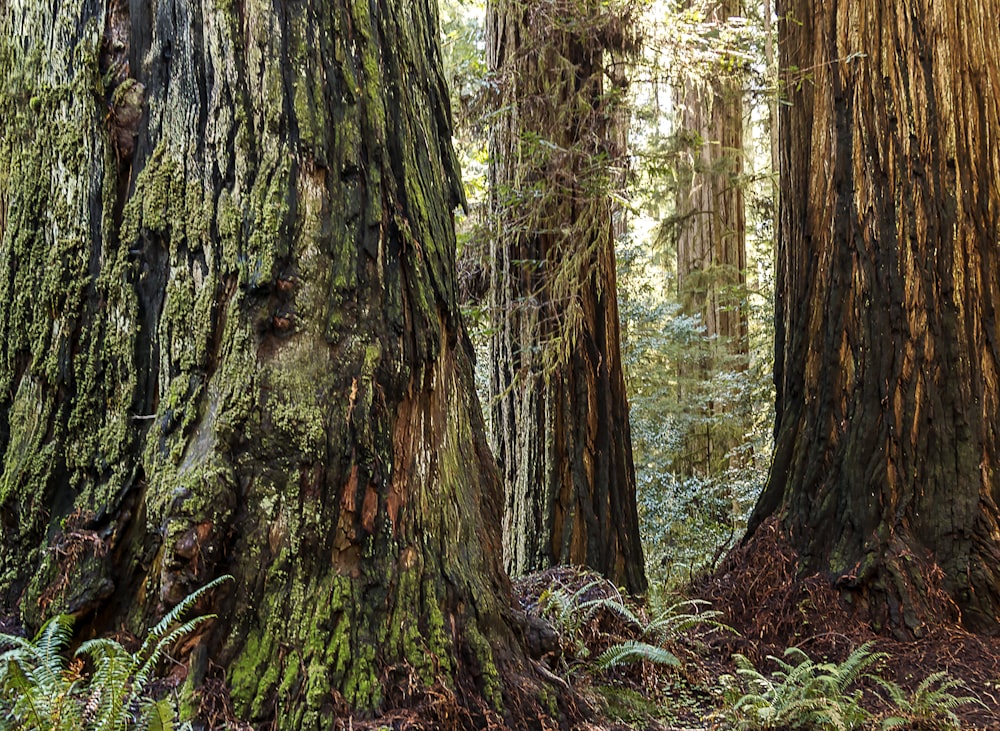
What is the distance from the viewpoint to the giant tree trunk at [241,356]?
2.49m

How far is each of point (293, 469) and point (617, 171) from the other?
421 centimetres

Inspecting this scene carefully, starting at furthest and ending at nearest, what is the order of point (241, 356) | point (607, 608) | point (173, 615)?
point (607, 608) → point (241, 356) → point (173, 615)

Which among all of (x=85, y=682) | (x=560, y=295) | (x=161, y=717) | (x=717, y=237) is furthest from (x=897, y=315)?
(x=717, y=237)

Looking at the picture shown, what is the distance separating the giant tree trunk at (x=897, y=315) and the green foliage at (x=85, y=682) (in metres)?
3.79

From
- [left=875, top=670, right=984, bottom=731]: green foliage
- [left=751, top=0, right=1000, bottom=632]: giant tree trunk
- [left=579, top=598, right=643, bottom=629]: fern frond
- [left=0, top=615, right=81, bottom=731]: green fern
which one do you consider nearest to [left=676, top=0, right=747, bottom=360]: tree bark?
[left=751, top=0, right=1000, bottom=632]: giant tree trunk

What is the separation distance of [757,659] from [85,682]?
326 cm

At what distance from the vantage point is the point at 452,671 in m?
2.61

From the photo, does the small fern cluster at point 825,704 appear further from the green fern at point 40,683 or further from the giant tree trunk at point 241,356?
the green fern at point 40,683

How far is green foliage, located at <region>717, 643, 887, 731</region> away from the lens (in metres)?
3.09

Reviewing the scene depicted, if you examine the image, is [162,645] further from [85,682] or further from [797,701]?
[797,701]

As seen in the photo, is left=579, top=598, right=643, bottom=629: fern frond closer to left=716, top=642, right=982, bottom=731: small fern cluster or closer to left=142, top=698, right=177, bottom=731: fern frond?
left=716, top=642, right=982, bottom=731: small fern cluster

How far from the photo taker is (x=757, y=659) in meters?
4.25

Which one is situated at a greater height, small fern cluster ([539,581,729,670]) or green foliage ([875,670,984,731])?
small fern cluster ([539,581,729,670])

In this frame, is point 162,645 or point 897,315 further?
point 897,315
